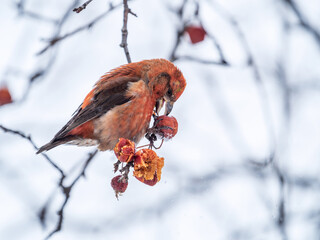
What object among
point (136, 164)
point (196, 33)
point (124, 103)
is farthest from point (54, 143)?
point (196, 33)

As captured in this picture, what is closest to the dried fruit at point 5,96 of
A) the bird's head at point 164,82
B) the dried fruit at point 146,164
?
the bird's head at point 164,82

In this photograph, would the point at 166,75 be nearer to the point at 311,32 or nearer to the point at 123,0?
the point at 123,0

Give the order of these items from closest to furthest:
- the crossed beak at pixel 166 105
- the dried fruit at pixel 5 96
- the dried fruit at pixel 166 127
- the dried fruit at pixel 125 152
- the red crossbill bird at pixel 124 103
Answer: the dried fruit at pixel 125 152, the dried fruit at pixel 166 127, the dried fruit at pixel 5 96, the red crossbill bird at pixel 124 103, the crossed beak at pixel 166 105

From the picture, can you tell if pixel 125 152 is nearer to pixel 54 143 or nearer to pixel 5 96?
pixel 54 143

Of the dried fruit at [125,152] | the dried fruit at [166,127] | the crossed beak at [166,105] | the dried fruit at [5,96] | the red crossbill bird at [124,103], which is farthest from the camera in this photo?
the crossed beak at [166,105]

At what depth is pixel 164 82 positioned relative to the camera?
3.39 meters

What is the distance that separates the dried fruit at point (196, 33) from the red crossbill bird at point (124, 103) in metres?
0.29

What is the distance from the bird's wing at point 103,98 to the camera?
129 inches

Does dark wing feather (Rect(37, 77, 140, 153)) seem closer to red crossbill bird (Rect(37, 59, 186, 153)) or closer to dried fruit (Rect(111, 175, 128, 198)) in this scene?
red crossbill bird (Rect(37, 59, 186, 153))

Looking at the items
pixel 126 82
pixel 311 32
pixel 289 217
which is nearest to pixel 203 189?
pixel 289 217

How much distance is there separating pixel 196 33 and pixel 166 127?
105cm

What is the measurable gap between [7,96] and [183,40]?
4.94 feet

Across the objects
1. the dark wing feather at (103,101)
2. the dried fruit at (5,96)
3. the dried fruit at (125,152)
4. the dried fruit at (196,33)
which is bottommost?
the dark wing feather at (103,101)

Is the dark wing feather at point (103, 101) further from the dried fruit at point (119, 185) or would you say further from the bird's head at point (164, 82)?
the dried fruit at point (119, 185)
